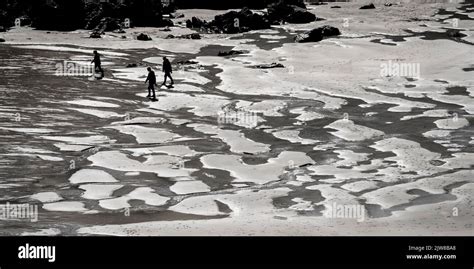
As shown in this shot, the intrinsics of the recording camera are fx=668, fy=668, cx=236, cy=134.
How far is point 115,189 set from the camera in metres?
13.4

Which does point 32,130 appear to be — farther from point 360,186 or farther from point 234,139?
point 360,186

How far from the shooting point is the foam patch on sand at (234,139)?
55.4 feet

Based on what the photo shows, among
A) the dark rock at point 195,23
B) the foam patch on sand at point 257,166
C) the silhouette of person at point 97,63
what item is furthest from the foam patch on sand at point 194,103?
the dark rock at point 195,23

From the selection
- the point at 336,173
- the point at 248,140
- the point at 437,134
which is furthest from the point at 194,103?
the point at 336,173

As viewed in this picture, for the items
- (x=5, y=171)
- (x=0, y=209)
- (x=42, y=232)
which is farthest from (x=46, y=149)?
(x=42, y=232)

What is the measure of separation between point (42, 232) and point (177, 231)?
2.05 metres

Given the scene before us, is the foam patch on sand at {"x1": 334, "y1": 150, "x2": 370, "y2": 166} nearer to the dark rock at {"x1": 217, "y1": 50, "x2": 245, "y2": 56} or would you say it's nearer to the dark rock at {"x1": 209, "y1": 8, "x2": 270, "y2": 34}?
the dark rock at {"x1": 217, "y1": 50, "x2": 245, "y2": 56}

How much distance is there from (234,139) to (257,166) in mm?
2805

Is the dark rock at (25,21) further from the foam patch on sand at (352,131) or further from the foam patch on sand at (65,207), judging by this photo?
the foam patch on sand at (65,207)

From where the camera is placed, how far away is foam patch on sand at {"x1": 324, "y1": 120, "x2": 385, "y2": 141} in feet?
58.8

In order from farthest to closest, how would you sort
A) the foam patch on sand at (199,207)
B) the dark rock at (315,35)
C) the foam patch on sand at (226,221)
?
1. the dark rock at (315,35)
2. the foam patch on sand at (199,207)
3. the foam patch on sand at (226,221)

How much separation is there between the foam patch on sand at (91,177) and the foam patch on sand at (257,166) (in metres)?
2.32

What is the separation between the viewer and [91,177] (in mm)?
14180
